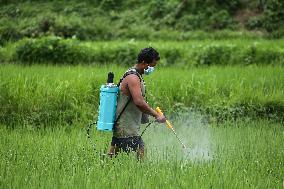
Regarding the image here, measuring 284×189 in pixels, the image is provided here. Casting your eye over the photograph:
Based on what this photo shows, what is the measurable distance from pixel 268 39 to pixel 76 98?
8080 mm

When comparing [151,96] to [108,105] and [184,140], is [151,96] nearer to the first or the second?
[184,140]

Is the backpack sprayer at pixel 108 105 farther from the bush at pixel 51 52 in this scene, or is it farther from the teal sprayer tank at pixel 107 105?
the bush at pixel 51 52

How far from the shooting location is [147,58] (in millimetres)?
5172

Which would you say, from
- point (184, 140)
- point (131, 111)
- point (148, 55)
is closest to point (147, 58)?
point (148, 55)

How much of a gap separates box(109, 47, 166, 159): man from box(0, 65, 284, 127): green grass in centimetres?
282

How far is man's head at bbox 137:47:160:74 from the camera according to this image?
203 inches

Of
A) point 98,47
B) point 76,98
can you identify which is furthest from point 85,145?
point 98,47

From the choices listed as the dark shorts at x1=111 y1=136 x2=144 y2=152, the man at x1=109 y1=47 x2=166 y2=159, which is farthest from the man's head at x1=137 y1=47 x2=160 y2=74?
the dark shorts at x1=111 y1=136 x2=144 y2=152

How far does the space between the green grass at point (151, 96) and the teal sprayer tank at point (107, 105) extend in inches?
111

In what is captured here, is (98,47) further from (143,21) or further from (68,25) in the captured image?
(143,21)

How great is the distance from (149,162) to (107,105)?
71 centimetres

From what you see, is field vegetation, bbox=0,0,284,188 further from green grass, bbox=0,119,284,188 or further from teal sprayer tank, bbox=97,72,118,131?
teal sprayer tank, bbox=97,72,118,131

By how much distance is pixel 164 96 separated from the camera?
28.8ft

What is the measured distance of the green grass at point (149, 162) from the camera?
→ 4.42 m
